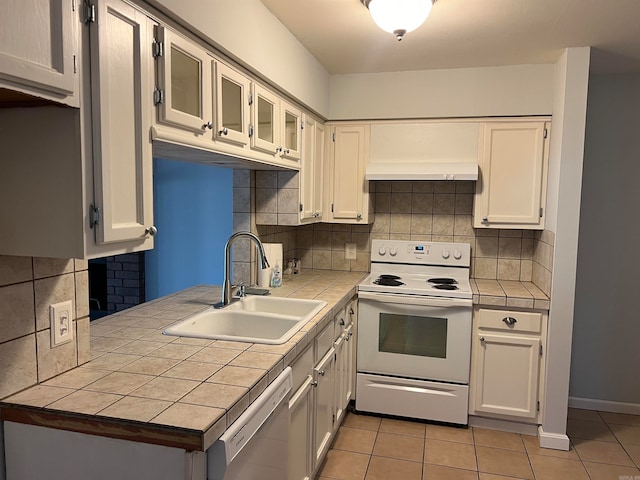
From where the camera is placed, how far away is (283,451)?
1.73 metres

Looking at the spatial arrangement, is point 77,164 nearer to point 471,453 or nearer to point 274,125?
point 274,125

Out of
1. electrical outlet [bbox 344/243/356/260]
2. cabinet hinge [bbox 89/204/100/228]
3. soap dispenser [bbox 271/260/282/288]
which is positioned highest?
cabinet hinge [bbox 89/204/100/228]

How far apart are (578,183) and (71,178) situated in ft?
8.51

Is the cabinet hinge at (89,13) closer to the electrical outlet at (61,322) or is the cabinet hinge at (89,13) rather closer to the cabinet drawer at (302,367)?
the electrical outlet at (61,322)

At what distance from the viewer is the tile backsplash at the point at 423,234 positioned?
131 inches

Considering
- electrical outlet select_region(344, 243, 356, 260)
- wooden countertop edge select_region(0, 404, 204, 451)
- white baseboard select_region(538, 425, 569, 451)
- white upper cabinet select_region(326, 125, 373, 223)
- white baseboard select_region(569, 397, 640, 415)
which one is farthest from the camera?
electrical outlet select_region(344, 243, 356, 260)

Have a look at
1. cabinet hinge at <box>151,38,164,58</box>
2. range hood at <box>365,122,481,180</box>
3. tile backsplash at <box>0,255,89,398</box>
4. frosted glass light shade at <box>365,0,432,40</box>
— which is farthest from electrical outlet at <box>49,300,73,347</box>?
range hood at <box>365,122,481,180</box>

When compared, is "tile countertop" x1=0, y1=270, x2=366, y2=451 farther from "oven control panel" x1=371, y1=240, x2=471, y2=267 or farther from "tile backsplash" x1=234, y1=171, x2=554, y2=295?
"oven control panel" x1=371, y1=240, x2=471, y2=267

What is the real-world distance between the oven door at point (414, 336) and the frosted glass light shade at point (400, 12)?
1.61 metres

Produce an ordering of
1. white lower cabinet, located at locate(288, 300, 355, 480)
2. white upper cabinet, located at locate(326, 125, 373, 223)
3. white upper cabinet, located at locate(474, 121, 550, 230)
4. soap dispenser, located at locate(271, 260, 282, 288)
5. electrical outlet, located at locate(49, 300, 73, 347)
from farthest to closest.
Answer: white upper cabinet, located at locate(326, 125, 373, 223) → white upper cabinet, located at locate(474, 121, 550, 230) → soap dispenser, located at locate(271, 260, 282, 288) → white lower cabinet, located at locate(288, 300, 355, 480) → electrical outlet, located at locate(49, 300, 73, 347)

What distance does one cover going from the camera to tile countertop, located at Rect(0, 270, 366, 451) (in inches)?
46.7

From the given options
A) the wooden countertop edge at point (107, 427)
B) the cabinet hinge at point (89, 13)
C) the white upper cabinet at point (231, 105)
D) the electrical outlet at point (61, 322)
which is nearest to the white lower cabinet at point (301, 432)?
the wooden countertop edge at point (107, 427)

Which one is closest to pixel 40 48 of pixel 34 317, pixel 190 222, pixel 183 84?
pixel 183 84

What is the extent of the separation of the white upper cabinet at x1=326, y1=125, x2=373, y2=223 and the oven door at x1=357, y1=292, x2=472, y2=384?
0.66 meters
